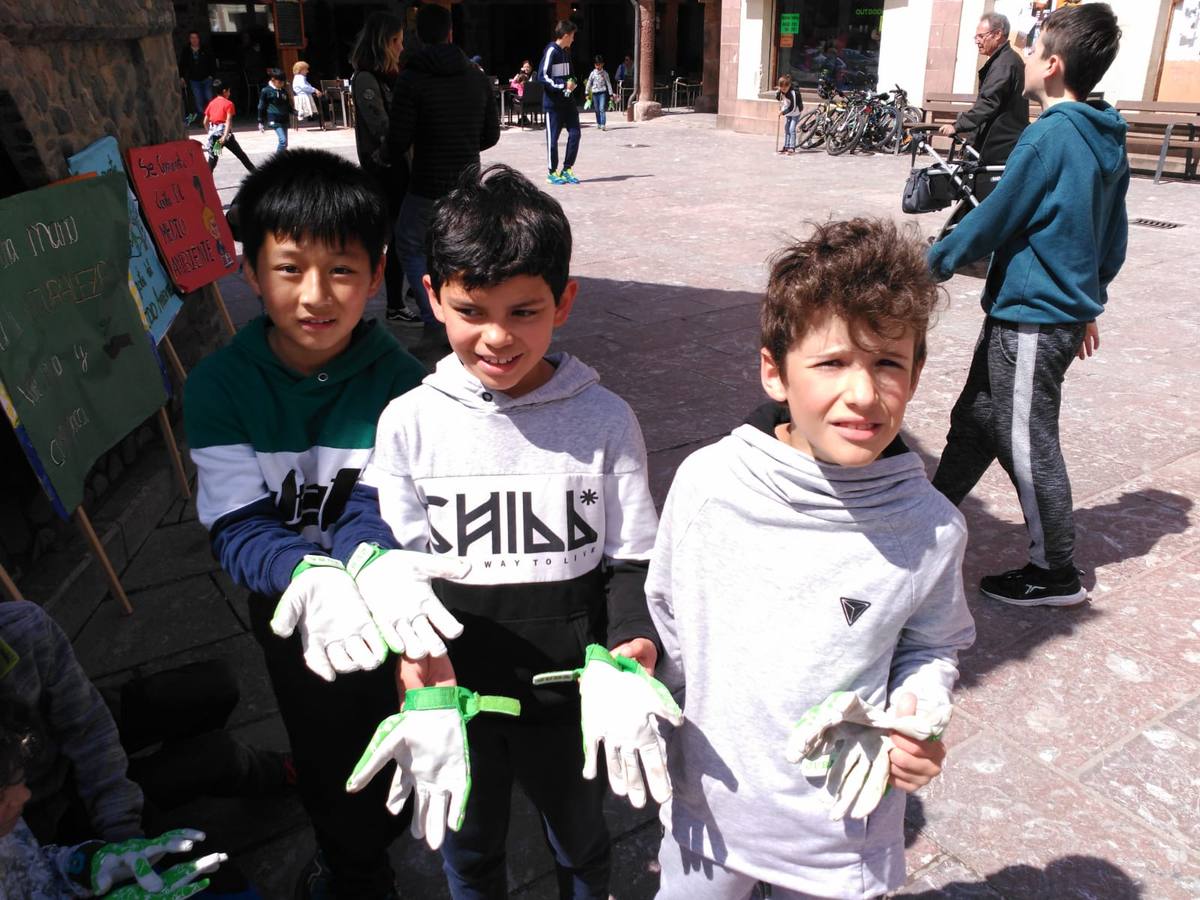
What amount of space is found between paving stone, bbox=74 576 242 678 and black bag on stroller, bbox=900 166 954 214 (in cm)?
292

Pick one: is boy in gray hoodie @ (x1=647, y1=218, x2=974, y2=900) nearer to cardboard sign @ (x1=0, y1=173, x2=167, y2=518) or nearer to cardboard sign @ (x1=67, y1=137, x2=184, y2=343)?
cardboard sign @ (x1=0, y1=173, x2=167, y2=518)

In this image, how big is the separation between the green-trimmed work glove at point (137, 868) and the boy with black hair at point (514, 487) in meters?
0.52

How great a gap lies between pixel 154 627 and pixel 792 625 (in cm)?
255

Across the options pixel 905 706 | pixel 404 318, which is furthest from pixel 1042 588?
pixel 404 318

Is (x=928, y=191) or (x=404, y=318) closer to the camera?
(x=928, y=191)

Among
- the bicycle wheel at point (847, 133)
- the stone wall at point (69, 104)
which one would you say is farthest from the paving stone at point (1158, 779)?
the bicycle wheel at point (847, 133)

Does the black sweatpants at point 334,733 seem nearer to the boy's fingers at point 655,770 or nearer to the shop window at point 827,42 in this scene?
the boy's fingers at point 655,770

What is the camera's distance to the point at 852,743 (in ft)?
4.52

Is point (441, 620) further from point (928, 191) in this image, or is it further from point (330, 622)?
point (928, 191)

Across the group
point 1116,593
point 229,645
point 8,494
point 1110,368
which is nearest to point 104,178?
point 8,494

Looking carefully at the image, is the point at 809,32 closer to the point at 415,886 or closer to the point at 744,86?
the point at 744,86

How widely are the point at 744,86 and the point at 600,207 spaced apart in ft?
32.7

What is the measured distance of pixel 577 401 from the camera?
1.66m

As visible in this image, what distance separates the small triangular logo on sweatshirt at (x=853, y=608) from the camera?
1383 mm
